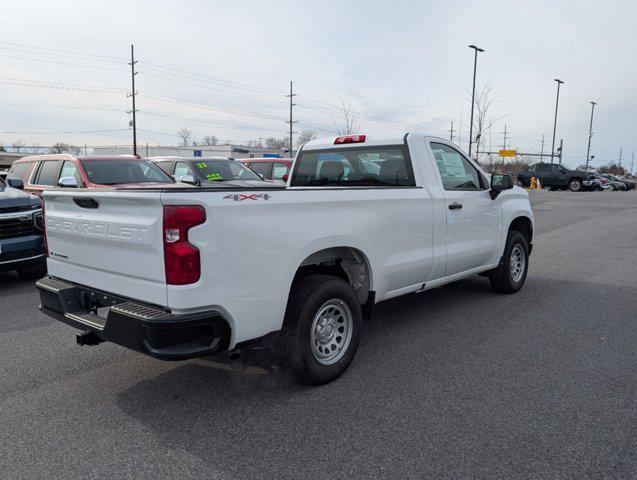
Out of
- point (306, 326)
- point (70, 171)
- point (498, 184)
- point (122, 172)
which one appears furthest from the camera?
point (122, 172)

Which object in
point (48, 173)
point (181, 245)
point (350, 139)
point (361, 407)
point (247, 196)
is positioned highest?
point (350, 139)

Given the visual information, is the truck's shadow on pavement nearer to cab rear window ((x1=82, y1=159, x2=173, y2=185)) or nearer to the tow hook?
the tow hook

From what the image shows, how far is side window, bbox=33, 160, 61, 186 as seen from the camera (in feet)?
30.4

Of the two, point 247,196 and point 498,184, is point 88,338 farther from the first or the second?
point 498,184

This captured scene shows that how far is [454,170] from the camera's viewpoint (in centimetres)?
554

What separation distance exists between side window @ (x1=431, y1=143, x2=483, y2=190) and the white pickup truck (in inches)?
1.3

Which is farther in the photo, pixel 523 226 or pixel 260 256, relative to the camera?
pixel 523 226

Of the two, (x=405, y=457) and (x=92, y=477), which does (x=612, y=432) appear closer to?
(x=405, y=457)

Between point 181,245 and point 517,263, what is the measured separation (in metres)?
5.05

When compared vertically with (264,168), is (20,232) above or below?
below

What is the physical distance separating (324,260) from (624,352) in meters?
2.82

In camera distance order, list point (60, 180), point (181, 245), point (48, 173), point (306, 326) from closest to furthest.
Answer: point (181, 245) → point (306, 326) → point (60, 180) → point (48, 173)

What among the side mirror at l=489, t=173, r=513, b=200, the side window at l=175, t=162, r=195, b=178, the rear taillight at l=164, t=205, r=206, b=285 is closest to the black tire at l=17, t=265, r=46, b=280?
the side window at l=175, t=162, r=195, b=178

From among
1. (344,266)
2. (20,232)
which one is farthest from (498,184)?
(20,232)
